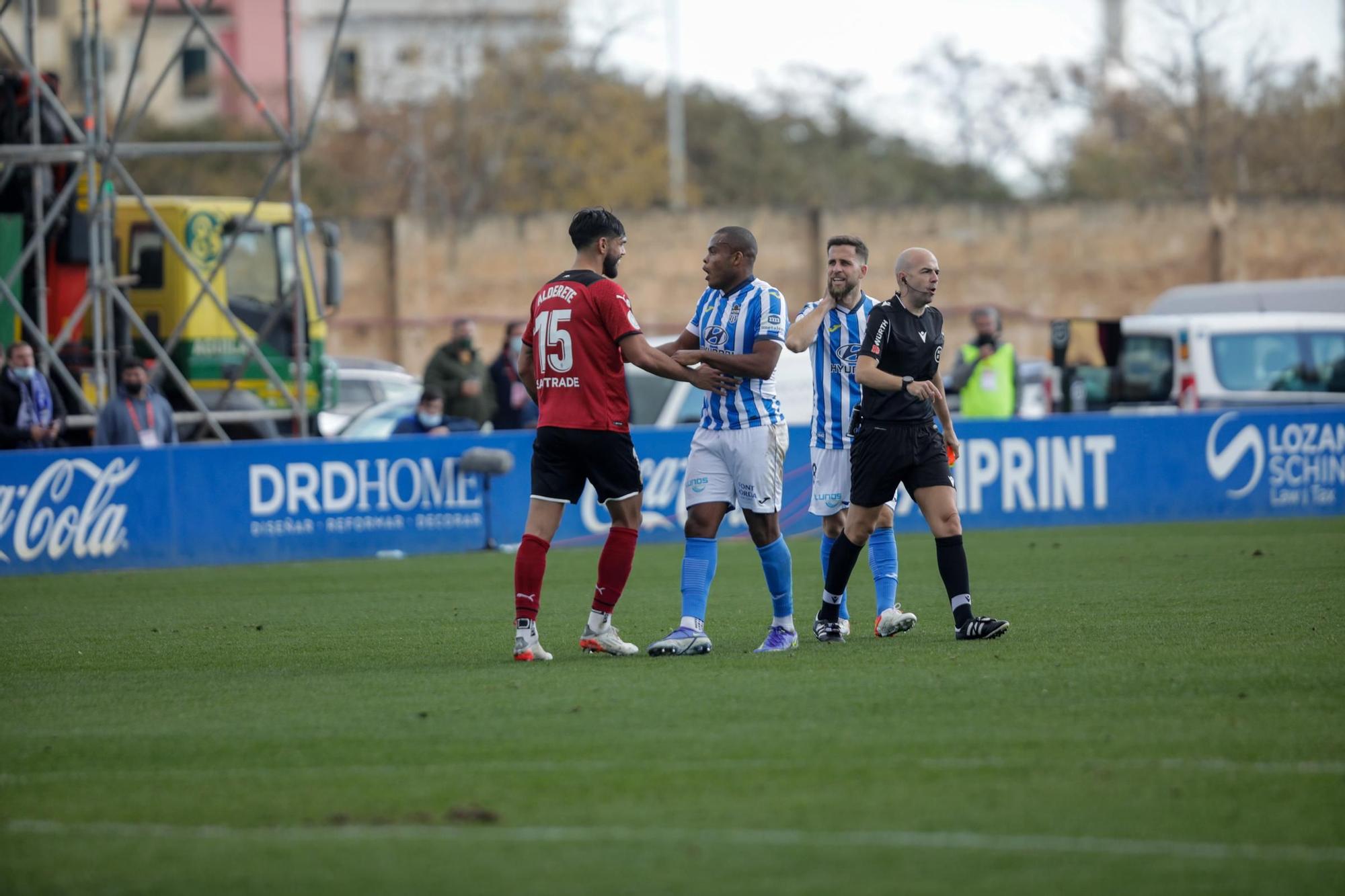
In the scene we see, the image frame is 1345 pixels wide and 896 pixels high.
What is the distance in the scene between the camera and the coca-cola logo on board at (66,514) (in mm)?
15609

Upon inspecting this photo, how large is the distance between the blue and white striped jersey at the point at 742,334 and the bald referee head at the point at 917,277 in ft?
2.40

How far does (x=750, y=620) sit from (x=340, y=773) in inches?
189

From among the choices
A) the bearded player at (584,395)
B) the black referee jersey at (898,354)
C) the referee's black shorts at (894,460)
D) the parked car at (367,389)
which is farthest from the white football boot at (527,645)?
the parked car at (367,389)

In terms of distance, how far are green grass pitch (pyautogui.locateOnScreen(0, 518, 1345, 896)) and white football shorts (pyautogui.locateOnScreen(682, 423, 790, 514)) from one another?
762 millimetres

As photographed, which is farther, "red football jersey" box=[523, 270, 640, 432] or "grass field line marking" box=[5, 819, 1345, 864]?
"red football jersey" box=[523, 270, 640, 432]

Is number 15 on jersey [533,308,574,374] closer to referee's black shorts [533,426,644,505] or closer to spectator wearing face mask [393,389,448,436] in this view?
referee's black shorts [533,426,644,505]

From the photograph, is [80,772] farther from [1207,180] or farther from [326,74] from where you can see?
[1207,180]

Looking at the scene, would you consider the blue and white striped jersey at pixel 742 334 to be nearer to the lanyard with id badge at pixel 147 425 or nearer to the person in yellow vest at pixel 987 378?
the lanyard with id badge at pixel 147 425

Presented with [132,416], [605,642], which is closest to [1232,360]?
[132,416]

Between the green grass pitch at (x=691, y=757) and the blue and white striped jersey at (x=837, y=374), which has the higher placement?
the blue and white striped jersey at (x=837, y=374)

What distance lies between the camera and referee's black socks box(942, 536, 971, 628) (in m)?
9.19

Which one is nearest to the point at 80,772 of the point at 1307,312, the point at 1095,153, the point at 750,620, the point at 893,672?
the point at 893,672

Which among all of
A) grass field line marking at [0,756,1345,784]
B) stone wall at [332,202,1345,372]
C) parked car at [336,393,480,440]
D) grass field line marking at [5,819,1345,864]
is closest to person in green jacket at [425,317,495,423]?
parked car at [336,393,480,440]

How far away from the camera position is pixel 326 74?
68.4 ft
